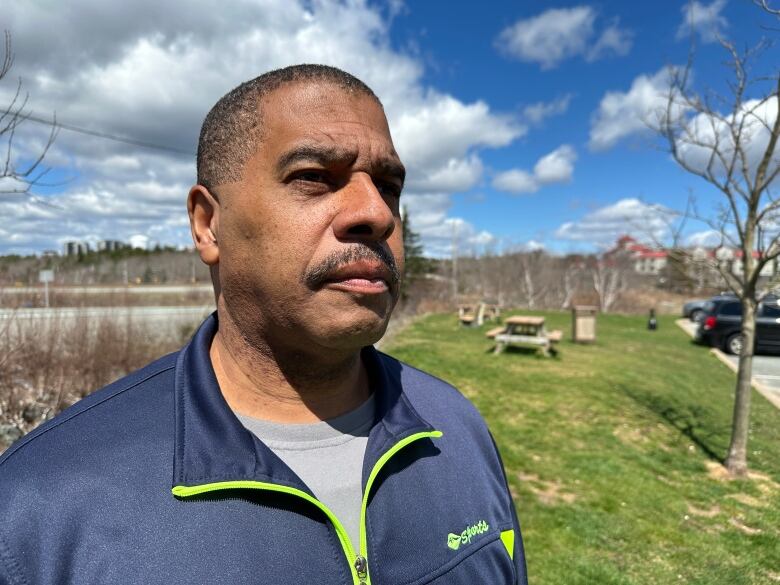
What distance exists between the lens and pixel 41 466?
102 cm

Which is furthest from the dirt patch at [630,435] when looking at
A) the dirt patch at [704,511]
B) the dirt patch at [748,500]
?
the dirt patch at [704,511]

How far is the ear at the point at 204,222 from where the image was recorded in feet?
4.28

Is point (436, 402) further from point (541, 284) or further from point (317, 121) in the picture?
point (541, 284)

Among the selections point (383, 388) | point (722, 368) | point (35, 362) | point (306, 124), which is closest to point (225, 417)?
point (383, 388)

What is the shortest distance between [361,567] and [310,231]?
2.81 feet

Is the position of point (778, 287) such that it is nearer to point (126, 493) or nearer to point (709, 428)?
point (709, 428)

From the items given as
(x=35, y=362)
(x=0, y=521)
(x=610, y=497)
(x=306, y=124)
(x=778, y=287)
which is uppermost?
(x=306, y=124)

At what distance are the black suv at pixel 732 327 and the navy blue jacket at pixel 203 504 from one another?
15999 mm

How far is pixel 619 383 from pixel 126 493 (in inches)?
405

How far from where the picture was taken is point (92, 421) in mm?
1143

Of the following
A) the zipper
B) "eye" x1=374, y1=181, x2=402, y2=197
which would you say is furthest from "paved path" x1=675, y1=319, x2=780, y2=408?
"eye" x1=374, y1=181, x2=402, y2=197

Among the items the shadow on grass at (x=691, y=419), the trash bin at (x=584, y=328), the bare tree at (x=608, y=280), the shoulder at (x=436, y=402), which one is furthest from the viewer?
the bare tree at (x=608, y=280)

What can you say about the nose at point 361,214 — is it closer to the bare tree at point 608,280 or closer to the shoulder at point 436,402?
the shoulder at point 436,402

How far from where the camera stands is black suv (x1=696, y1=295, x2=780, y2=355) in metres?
13.9
